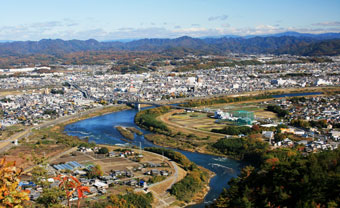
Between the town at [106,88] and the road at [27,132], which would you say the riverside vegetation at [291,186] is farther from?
the town at [106,88]

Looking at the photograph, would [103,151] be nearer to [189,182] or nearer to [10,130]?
[189,182]

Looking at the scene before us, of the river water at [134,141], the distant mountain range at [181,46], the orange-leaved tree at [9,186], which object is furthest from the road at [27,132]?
the distant mountain range at [181,46]

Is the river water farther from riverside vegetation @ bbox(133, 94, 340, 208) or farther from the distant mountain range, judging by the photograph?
the distant mountain range

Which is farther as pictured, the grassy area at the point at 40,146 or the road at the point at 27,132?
the road at the point at 27,132

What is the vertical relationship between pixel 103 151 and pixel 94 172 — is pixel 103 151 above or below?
below

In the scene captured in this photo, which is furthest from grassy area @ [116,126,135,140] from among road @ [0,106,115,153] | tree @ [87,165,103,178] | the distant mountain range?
the distant mountain range

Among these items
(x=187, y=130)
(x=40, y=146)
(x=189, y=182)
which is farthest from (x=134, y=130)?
(x=189, y=182)

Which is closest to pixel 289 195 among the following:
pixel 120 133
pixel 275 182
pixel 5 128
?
pixel 275 182

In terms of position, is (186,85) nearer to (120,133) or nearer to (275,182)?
(120,133)

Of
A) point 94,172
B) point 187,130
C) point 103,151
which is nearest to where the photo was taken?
point 94,172
